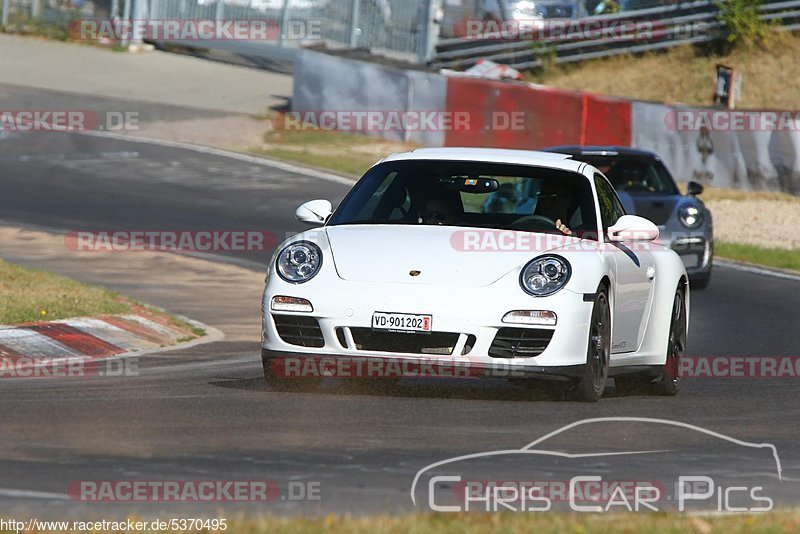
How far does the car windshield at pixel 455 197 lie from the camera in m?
9.33

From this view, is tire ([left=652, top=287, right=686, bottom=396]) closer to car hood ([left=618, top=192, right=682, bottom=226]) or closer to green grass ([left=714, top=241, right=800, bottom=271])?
car hood ([left=618, top=192, right=682, bottom=226])

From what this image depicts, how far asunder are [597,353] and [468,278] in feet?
2.81

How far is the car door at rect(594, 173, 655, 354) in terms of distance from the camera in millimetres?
9234

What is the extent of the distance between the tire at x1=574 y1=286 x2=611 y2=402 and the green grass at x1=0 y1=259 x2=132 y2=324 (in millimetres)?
4034

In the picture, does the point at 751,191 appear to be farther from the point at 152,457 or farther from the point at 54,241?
the point at 152,457

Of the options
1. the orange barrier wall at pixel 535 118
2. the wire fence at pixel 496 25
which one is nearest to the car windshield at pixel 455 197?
the orange barrier wall at pixel 535 118

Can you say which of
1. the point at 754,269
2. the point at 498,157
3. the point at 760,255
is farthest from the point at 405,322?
the point at 760,255

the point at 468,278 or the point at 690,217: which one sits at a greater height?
the point at 468,278

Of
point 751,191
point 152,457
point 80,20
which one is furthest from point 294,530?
point 80,20

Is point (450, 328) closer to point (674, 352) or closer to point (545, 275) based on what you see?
point (545, 275)

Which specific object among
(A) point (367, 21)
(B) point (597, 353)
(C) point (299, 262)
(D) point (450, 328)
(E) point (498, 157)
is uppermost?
(E) point (498, 157)

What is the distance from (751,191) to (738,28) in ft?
35.4

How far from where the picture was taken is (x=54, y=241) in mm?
17438

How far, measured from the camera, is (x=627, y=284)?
30.7ft
